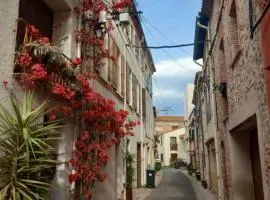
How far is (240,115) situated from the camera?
809 cm

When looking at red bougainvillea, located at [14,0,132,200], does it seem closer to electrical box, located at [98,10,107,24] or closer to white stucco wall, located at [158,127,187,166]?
electrical box, located at [98,10,107,24]

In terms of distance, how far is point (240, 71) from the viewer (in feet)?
26.3

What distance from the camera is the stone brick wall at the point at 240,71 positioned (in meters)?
6.01

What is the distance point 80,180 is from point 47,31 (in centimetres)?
364

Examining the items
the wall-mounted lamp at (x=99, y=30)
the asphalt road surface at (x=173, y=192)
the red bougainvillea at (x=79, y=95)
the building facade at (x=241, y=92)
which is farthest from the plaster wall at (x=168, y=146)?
the red bougainvillea at (x=79, y=95)

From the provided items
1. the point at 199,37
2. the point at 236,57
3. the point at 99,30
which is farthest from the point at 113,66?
the point at 199,37

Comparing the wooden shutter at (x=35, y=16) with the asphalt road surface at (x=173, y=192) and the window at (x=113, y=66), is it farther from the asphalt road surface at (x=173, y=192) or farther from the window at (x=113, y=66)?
the asphalt road surface at (x=173, y=192)

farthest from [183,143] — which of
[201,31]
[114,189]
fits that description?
[114,189]

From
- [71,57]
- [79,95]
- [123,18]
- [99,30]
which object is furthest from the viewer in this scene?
[123,18]

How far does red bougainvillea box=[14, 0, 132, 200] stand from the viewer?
6179 mm

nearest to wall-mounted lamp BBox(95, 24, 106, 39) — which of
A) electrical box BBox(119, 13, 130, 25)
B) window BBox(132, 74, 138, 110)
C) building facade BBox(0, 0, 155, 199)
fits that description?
building facade BBox(0, 0, 155, 199)

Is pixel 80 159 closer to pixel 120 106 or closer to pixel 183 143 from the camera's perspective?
pixel 120 106

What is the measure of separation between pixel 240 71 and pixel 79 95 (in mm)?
3801

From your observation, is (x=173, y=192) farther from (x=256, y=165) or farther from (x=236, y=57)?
(x=236, y=57)
